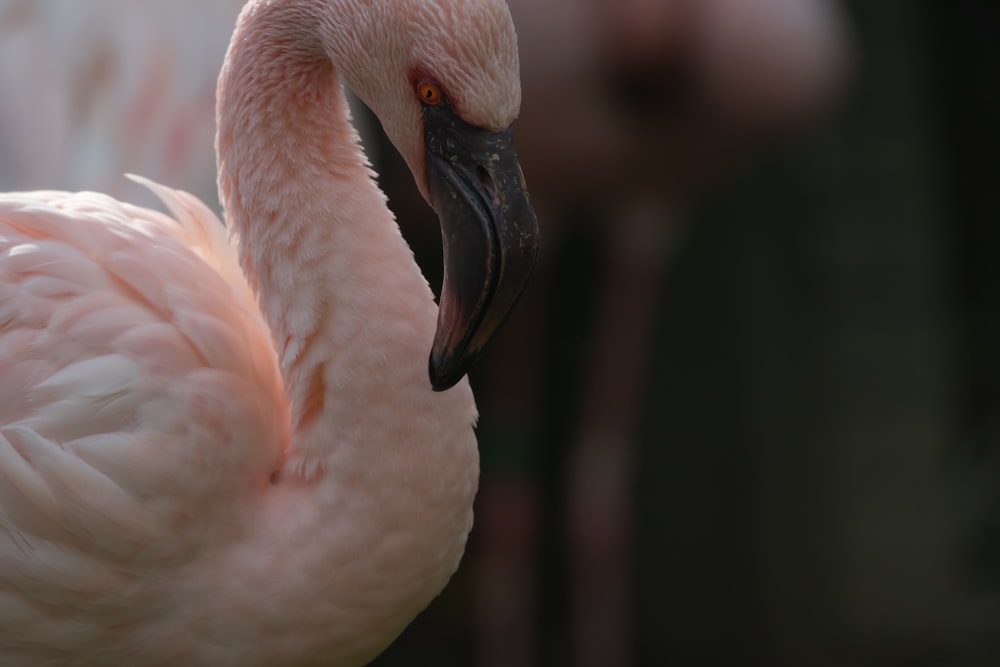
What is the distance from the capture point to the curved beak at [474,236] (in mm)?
1148

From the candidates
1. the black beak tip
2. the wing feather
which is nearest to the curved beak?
the black beak tip

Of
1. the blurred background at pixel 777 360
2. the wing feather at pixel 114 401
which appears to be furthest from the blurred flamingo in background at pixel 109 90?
the blurred background at pixel 777 360

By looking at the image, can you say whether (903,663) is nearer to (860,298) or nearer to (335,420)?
(860,298)

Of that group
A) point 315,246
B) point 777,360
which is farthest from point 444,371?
point 777,360

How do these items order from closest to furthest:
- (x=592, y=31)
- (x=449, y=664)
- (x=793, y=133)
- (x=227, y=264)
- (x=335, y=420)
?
(x=335, y=420)
(x=227, y=264)
(x=592, y=31)
(x=793, y=133)
(x=449, y=664)

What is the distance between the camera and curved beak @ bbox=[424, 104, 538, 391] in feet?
3.77

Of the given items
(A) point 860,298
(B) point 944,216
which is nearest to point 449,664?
(A) point 860,298

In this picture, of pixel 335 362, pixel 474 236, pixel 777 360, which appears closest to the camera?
pixel 474 236

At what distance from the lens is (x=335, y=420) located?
1.28 meters

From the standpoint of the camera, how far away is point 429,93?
1174 millimetres

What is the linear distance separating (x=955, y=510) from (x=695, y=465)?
73cm

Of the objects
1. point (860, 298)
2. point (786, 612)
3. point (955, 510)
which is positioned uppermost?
point (860, 298)

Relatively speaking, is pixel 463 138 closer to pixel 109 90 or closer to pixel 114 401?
pixel 114 401

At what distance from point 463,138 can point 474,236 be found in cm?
9
